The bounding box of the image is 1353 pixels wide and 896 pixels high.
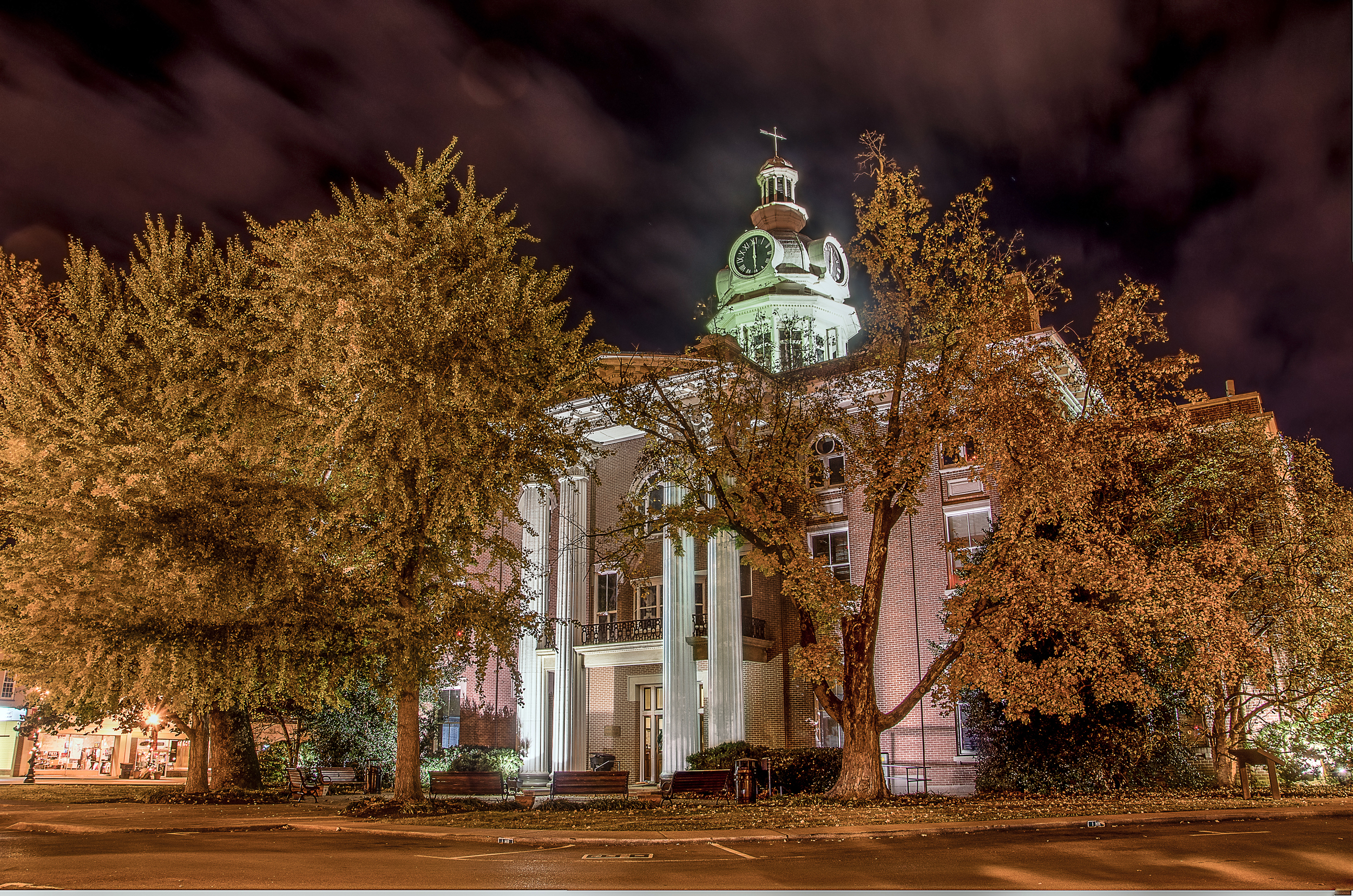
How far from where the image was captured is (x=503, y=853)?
443 inches

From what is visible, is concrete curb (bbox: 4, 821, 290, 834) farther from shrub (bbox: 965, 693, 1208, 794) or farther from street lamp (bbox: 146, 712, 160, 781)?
street lamp (bbox: 146, 712, 160, 781)

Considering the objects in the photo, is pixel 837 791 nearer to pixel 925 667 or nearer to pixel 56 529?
pixel 925 667

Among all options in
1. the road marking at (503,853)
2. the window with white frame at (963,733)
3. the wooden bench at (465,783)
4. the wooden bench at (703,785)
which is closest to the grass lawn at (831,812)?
the wooden bench at (703,785)

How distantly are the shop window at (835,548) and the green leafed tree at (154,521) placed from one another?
54.6 feet

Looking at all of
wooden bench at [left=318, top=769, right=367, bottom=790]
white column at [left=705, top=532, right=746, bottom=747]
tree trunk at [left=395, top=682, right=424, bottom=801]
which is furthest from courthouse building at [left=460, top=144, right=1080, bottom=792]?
wooden bench at [left=318, top=769, right=367, bottom=790]

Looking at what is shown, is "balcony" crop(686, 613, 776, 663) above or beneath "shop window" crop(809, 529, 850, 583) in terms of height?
beneath

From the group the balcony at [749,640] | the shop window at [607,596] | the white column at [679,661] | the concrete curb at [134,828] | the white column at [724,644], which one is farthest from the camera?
the shop window at [607,596]

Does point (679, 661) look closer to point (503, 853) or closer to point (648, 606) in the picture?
point (648, 606)

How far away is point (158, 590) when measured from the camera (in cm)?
1638

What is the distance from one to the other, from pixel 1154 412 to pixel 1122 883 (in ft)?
47.3

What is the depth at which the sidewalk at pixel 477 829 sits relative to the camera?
12500mm

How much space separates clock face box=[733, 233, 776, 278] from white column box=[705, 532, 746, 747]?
3000 centimetres

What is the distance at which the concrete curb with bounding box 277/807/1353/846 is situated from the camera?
12266 mm

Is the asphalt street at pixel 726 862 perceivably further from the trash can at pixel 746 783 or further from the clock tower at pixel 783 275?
the clock tower at pixel 783 275
